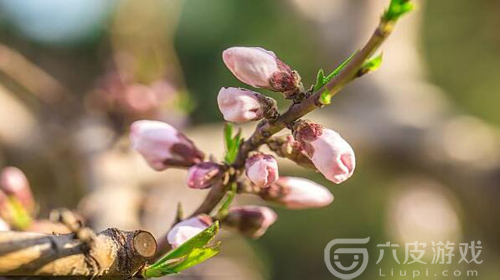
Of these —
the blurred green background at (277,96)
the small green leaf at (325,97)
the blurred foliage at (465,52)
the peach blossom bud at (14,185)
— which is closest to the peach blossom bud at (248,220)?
the small green leaf at (325,97)

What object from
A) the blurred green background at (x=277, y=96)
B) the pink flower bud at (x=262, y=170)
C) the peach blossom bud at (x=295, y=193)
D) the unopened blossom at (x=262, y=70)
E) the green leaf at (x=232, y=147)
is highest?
the blurred green background at (x=277, y=96)

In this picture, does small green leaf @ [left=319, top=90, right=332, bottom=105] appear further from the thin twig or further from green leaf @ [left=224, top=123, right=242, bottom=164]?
green leaf @ [left=224, top=123, right=242, bottom=164]

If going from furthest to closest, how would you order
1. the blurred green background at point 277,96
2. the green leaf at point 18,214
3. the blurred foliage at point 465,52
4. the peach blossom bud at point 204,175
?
the blurred foliage at point 465,52 → the blurred green background at point 277,96 → the green leaf at point 18,214 → the peach blossom bud at point 204,175

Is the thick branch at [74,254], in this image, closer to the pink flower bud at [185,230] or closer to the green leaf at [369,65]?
the pink flower bud at [185,230]

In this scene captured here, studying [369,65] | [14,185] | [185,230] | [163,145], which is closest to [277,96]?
[14,185]

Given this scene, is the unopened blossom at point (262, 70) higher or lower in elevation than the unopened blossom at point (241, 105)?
higher

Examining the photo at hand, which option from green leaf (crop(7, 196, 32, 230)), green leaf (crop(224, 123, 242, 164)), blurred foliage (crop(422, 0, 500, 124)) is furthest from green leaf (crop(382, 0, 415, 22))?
blurred foliage (crop(422, 0, 500, 124))

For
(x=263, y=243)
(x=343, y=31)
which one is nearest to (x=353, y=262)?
(x=343, y=31)
